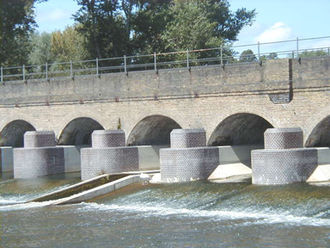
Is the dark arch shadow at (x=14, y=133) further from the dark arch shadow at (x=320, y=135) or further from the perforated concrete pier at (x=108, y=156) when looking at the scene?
the dark arch shadow at (x=320, y=135)

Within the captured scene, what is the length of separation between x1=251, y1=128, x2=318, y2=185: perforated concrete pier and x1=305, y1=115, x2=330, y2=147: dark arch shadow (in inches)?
35.3

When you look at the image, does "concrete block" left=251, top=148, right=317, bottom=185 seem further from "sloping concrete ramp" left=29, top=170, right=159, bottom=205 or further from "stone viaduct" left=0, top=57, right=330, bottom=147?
"sloping concrete ramp" left=29, top=170, right=159, bottom=205

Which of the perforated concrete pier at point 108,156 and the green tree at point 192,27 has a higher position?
the green tree at point 192,27

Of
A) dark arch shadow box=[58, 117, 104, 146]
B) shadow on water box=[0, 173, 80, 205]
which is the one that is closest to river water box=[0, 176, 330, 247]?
shadow on water box=[0, 173, 80, 205]

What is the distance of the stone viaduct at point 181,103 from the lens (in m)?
24.9

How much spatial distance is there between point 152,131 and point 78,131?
202 inches

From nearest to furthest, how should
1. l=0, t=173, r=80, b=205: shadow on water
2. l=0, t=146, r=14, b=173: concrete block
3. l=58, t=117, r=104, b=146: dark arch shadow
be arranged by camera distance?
l=0, t=173, r=80, b=205: shadow on water, l=58, t=117, r=104, b=146: dark arch shadow, l=0, t=146, r=14, b=173: concrete block

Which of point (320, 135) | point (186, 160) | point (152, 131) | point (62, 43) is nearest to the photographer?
point (320, 135)

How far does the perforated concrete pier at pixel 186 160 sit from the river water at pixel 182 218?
35.6 inches

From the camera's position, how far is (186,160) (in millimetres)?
25703

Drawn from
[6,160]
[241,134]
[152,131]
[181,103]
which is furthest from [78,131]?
[241,134]

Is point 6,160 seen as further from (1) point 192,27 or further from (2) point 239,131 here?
(1) point 192,27

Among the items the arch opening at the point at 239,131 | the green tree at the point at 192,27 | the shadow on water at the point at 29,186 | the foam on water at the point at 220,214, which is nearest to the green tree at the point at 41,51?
the green tree at the point at 192,27

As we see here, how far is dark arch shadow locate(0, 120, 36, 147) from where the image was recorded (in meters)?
36.9
